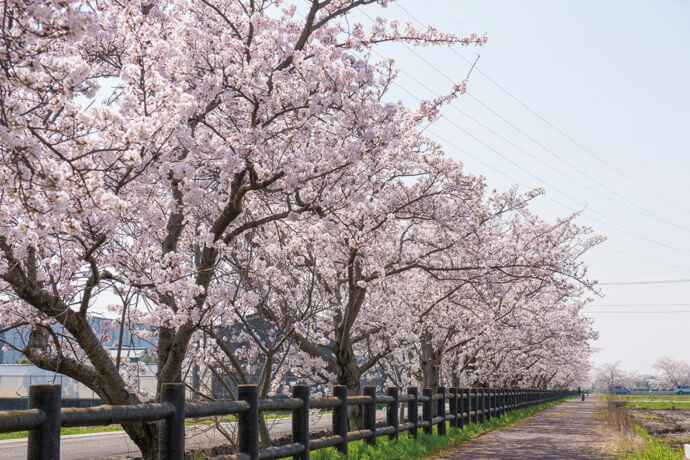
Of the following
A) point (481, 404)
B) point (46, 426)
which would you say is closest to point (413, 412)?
point (481, 404)

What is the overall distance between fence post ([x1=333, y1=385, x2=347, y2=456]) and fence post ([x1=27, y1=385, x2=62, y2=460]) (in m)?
5.64

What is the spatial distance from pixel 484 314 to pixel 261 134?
47.4 ft

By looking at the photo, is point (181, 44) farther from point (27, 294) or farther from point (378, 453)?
point (378, 453)

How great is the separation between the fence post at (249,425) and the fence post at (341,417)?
2758 mm

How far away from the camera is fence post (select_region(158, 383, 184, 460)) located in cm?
566

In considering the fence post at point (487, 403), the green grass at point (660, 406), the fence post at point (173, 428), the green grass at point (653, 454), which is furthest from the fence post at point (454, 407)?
the green grass at point (660, 406)

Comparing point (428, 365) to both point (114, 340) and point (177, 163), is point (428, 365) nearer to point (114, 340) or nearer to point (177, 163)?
point (114, 340)

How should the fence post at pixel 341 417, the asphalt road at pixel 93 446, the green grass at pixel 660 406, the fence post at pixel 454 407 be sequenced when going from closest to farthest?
the fence post at pixel 341 417 < the asphalt road at pixel 93 446 < the fence post at pixel 454 407 < the green grass at pixel 660 406

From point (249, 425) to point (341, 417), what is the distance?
3123 millimetres

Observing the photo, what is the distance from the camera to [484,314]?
A: 829 inches

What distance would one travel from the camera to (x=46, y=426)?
4.34m

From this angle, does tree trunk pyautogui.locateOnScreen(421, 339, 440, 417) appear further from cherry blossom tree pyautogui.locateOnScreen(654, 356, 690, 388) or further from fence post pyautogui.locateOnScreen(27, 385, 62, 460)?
cherry blossom tree pyautogui.locateOnScreen(654, 356, 690, 388)

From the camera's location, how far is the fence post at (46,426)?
4324 millimetres

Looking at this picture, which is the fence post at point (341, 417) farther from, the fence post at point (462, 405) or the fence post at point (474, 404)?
the fence post at point (474, 404)
